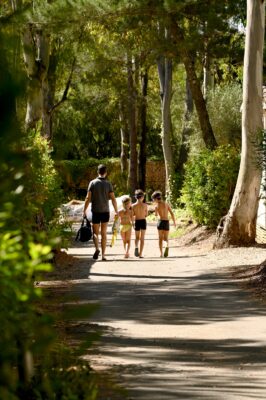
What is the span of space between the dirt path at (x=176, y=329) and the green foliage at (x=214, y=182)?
20.5 ft

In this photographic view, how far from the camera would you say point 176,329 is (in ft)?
35.8

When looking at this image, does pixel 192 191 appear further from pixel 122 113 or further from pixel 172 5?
pixel 122 113

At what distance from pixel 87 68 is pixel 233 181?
24.2 m

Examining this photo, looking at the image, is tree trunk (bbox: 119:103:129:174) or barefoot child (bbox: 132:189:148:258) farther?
tree trunk (bbox: 119:103:129:174)

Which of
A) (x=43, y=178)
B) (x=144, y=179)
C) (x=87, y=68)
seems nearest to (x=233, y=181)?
(x=43, y=178)

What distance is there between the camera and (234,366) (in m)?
8.72

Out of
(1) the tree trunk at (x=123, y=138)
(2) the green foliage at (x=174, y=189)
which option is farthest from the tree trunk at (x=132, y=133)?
(2) the green foliage at (x=174, y=189)

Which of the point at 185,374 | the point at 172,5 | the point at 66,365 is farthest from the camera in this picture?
the point at 172,5

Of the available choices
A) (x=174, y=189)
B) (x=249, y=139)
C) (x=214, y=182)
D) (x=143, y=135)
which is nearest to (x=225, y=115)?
(x=174, y=189)

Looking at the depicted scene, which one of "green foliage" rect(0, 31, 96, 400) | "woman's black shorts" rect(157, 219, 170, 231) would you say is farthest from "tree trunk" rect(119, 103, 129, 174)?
"green foliage" rect(0, 31, 96, 400)

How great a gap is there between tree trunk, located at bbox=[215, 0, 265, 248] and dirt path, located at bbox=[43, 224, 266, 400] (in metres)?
2.28

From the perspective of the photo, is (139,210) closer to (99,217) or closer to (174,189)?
(99,217)

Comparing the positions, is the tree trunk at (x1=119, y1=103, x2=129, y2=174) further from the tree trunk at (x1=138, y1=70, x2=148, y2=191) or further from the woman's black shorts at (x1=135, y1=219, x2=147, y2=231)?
the woman's black shorts at (x1=135, y1=219, x2=147, y2=231)

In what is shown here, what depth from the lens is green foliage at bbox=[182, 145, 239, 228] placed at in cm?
2498
